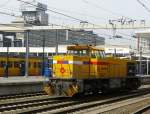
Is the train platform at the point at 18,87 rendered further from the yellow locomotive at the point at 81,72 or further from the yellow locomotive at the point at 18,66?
the yellow locomotive at the point at 18,66

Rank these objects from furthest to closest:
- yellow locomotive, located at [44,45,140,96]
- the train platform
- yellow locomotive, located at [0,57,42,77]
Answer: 1. yellow locomotive, located at [0,57,42,77]
2. the train platform
3. yellow locomotive, located at [44,45,140,96]

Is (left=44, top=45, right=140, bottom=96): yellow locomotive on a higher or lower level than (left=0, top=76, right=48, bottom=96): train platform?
higher

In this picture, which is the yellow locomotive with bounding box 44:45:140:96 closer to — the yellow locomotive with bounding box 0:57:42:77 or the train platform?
the train platform

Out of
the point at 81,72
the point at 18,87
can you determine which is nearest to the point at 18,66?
the point at 18,87

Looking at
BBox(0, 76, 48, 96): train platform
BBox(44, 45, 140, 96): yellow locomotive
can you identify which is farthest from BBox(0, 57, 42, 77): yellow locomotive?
BBox(44, 45, 140, 96): yellow locomotive

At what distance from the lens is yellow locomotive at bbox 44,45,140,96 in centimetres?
2361

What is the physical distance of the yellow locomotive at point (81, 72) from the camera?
2361cm

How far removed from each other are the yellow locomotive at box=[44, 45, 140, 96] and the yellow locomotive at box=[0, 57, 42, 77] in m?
24.6

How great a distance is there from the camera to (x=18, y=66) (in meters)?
53.2

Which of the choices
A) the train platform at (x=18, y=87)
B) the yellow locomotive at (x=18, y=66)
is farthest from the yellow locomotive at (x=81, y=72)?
the yellow locomotive at (x=18, y=66)

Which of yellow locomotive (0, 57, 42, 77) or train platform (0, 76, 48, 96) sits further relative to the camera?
yellow locomotive (0, 57, 42, 77)

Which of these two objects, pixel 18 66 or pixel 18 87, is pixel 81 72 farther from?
pixel 18 66

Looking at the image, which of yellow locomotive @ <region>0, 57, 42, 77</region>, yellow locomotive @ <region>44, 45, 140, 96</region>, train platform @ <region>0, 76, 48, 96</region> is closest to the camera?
yellow locomotive @ <region>44, 45, 140, 96</region>

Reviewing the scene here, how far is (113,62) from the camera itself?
91.6ft
